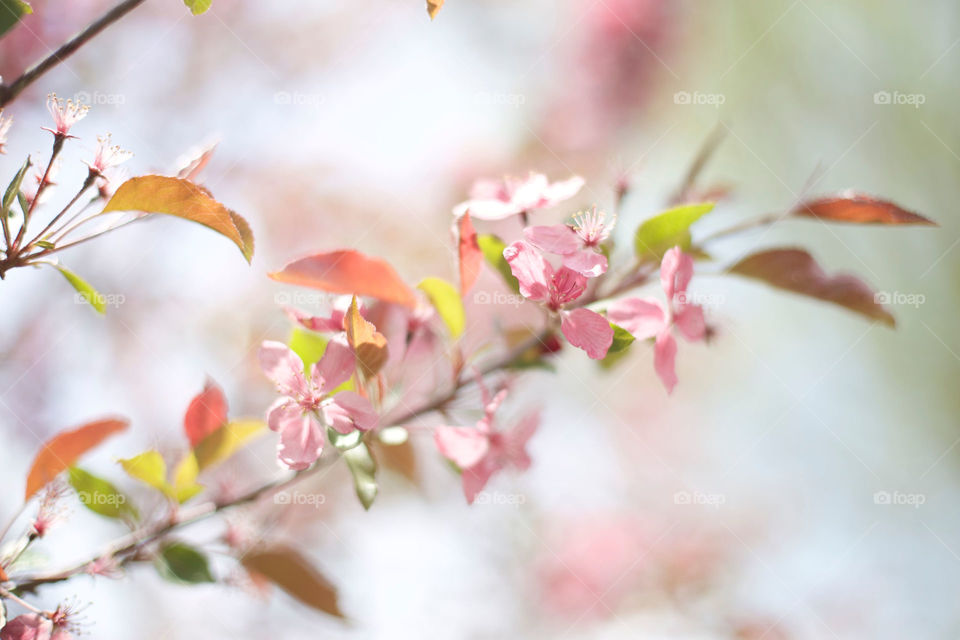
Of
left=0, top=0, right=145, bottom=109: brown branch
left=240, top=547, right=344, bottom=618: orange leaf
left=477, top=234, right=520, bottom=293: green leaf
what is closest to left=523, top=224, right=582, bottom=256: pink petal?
left=477, top=234, right=520, bottom=293: green leaf

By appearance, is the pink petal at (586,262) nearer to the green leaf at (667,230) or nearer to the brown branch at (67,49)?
the green leaf at (667,230)

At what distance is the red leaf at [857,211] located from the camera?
69 cm

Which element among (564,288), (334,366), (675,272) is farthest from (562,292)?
(334,366)

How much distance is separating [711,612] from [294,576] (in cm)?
149

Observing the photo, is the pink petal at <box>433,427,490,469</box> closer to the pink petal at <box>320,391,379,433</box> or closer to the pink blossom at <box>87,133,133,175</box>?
the pink petal at <box>320,391,379,433</box>

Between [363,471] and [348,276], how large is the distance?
0.61 ft

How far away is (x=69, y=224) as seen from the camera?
55 centimetres

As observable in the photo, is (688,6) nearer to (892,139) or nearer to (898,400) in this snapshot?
(892,139)

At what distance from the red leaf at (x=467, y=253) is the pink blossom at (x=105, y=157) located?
293 millimetres

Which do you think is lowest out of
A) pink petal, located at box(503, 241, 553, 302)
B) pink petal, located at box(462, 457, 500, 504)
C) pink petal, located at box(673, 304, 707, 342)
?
pink petal, located at box(462, 457, 500, 504)

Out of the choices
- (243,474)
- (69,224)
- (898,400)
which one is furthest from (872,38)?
(69,224)
